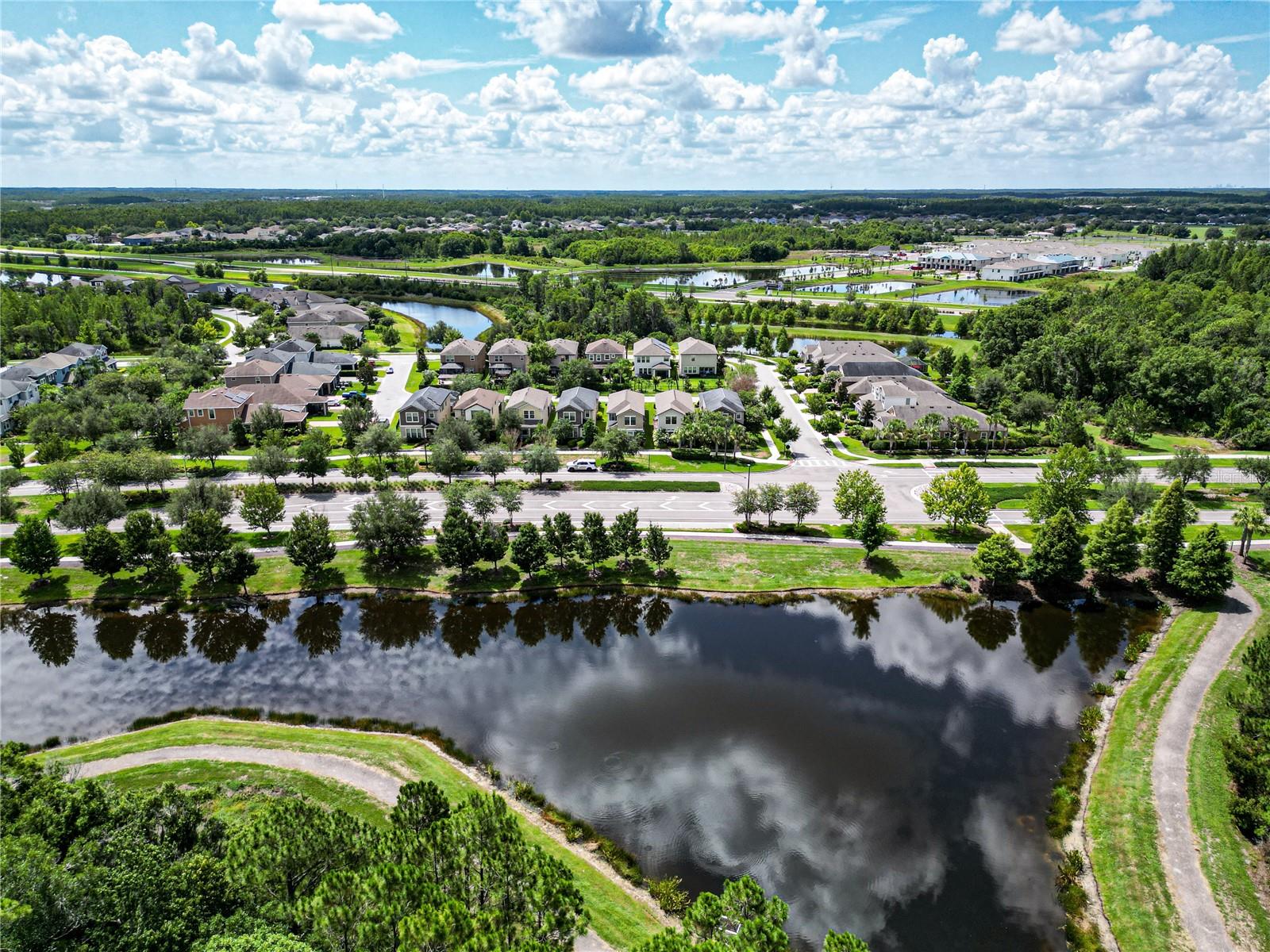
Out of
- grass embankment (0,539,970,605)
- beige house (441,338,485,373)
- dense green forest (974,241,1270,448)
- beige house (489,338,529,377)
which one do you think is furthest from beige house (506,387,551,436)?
dense green forest (974,241,1270,448)

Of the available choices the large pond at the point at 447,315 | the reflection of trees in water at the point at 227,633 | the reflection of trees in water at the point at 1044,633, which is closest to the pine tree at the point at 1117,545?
the reflection of trees in water at the point at 1044,633

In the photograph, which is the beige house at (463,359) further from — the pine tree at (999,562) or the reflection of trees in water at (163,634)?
the pine tree at (999,562)

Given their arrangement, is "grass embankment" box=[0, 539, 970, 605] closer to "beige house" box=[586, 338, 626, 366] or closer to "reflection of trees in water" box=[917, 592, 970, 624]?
"reflection of trees in water" box=[917, 592, 970, 624]

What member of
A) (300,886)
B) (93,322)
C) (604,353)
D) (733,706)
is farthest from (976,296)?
(300,886)

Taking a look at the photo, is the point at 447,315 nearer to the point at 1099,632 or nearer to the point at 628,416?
the point at 628,416

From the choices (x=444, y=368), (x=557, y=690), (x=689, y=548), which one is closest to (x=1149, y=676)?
(x=689, y=548)

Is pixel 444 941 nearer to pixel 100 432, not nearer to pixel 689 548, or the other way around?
pixel 689 548

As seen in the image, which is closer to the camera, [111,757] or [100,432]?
[111,757]
